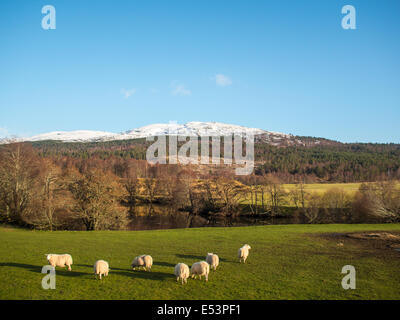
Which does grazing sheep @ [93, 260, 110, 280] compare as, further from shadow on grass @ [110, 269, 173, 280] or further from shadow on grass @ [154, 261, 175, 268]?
shadow on grass @ [154, 261, 175, 268]

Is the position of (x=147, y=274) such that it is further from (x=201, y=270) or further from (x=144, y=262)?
(x=201, y=270)

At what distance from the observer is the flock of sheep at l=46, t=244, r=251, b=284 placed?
48.1ft

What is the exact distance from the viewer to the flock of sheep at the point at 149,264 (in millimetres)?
14664

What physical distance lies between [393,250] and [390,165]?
152m

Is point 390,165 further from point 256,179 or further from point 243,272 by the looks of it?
point 243,272

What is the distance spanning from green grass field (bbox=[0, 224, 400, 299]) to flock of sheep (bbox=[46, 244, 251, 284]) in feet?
1.50

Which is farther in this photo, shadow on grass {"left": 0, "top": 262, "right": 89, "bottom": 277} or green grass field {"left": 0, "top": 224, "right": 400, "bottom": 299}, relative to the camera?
shadow on grass {"left": 0, "top": 262, "right": 89, "bottom": 277}

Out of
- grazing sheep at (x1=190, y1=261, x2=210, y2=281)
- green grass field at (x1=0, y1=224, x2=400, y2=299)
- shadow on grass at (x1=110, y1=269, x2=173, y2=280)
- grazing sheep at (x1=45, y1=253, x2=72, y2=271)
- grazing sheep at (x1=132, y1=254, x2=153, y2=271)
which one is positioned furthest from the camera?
grazing sheep at (x1=132, y1=254, x2=153, y2=271)

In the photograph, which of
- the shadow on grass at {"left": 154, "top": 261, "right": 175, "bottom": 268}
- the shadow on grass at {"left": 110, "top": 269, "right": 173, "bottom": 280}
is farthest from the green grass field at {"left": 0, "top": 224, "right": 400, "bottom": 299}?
the shadow on grass at {"left": 154, "top": 261, "right": 175, "bottom": 268}

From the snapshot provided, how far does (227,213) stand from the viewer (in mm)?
76250

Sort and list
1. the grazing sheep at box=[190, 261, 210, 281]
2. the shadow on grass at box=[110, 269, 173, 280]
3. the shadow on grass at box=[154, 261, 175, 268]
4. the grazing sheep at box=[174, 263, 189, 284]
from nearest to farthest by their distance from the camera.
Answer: the grazing sheep at box=[174, 263, 189, 284]
the grazing sheep at box=[190, 261, 210, 281]
the shadow on grass at box=[110, 269, 173, 280]
the shadow on grass at box=[154, 261, 175, 268]

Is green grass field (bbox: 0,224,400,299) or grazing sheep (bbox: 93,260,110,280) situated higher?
grazing sheep (bbox: 93,260,110,280)
